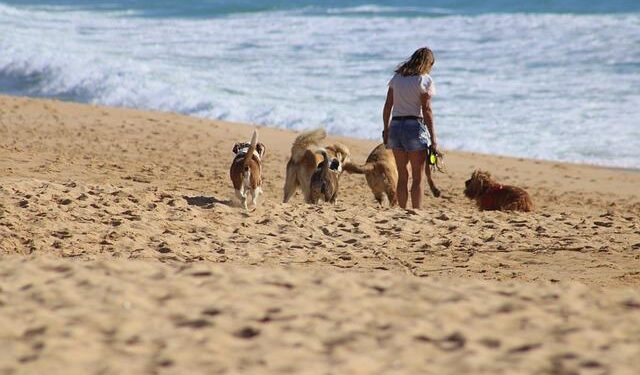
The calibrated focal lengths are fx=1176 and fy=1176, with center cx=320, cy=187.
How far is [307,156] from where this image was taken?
11.9 meters

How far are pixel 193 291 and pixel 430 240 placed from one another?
3686 millimetres

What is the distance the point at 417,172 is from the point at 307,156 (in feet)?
3.95

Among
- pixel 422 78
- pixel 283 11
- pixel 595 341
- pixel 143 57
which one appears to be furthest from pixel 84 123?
pixel 283 11

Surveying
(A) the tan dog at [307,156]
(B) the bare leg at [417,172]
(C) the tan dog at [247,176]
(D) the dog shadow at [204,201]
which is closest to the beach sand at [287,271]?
(D) the dog shadow at [204,201]

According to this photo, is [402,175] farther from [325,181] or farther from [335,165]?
[325,181]

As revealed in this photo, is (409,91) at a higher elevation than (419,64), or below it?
below

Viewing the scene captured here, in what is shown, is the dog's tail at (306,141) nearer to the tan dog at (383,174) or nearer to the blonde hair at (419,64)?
the tan dog at (383,174)

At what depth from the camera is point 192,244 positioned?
979 cm

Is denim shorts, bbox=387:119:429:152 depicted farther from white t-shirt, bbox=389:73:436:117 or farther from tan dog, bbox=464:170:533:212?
tan dog, bbox=464:170:533:212

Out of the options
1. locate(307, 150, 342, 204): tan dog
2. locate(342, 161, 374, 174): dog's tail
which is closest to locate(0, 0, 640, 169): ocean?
locate(342, 161, 374, 174): dog's tail

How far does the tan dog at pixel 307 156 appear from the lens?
1185 cm

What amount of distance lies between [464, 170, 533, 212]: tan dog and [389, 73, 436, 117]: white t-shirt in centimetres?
160

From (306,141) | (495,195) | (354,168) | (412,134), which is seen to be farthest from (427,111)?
(495,195)

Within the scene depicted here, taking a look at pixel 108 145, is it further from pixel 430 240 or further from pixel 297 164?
pixel 430 240
